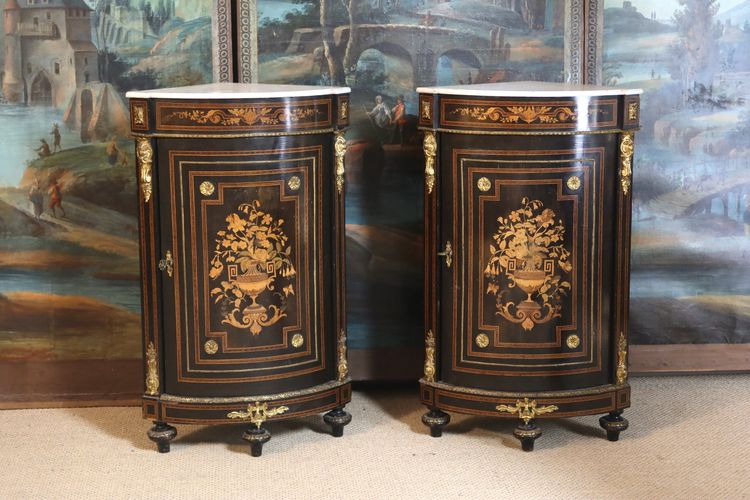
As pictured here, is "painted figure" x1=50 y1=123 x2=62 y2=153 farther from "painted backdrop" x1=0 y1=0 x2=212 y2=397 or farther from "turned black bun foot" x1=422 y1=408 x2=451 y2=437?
"turned black bun foot" x1=422 y1=408 x2=451 y2=437

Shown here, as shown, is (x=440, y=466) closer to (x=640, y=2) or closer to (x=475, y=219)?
(x=475, y=219)

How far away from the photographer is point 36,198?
4.46 metres

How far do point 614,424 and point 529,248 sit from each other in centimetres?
70

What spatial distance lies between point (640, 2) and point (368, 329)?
5.46ft

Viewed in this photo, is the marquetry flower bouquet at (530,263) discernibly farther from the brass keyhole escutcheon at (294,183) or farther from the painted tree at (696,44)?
the painted tree at (696,44)

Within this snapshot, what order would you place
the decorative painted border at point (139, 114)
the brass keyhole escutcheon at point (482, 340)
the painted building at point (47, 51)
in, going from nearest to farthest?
1. the decorative painted border at point (139, 114)
2. the brass keyhole escutcheon at point (482, 340)
3. the painted building at point (47, 51)

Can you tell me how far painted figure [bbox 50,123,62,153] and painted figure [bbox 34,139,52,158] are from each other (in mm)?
23

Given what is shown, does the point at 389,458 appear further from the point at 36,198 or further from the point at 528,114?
the point at 36,198

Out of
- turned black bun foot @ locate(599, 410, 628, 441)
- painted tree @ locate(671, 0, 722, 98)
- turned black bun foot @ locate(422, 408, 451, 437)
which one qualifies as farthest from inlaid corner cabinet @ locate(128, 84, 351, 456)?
painted tree @ locate(671, 0, 722, 98)

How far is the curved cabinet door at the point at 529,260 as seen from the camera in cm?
383

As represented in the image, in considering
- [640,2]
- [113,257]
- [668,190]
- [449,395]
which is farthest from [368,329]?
[640,2]

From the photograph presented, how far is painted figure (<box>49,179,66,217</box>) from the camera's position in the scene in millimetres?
4457

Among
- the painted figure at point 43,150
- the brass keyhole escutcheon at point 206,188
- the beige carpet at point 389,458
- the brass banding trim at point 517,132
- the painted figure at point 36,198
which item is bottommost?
the beige carpet at point 389,458

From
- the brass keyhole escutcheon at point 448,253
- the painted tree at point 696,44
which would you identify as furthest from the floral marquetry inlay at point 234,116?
the painted tree at point 696,44
